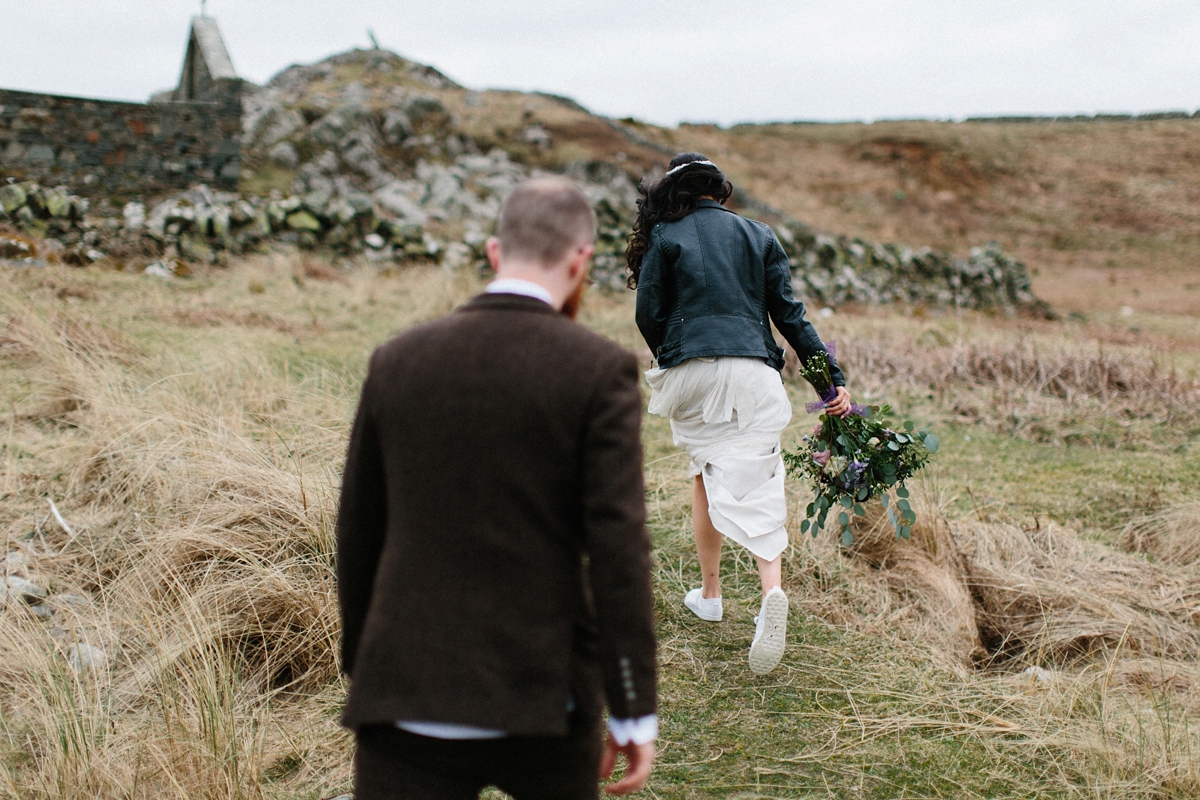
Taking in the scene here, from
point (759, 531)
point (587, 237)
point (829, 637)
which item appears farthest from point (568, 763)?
point (829, 637)

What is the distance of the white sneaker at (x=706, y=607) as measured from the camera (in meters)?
3.74

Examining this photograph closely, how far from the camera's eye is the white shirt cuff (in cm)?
139

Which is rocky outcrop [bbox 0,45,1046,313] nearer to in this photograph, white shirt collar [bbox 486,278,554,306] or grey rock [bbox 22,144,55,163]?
grey rock [bbox 22,144,55,163]

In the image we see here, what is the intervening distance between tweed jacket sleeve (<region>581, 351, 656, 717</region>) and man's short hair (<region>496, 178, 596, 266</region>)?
23 cm

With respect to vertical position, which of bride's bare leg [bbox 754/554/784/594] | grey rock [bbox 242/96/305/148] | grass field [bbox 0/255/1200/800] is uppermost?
grey rock [bbox 242/96/305/148]

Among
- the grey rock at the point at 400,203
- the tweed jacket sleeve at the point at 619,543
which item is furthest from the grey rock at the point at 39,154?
the tweed jacket sleeve at the point at 619,543

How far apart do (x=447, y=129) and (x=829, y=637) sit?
22066 mm

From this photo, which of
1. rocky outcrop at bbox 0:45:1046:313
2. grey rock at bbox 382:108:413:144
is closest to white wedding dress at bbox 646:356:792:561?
rocky outcrop at bbox 0:45:1046:313

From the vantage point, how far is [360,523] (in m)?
1.52

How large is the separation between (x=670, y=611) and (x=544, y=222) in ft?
9.19

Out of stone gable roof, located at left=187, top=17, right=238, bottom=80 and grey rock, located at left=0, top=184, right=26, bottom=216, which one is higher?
stone gable roof, located at left=187, top=17, right=238, bottom=80

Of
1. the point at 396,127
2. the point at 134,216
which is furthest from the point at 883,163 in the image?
the point at 134,216

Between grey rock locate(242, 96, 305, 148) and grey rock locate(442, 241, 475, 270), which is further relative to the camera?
grey rock locate(242, 96, 305, 148)

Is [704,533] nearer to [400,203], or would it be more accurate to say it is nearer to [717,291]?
[717,291]
